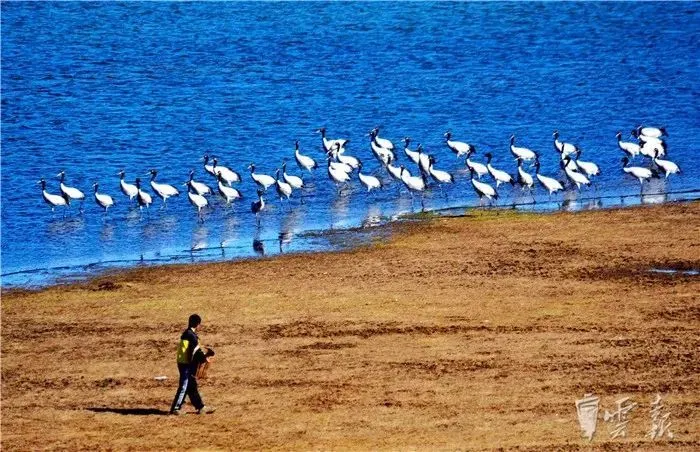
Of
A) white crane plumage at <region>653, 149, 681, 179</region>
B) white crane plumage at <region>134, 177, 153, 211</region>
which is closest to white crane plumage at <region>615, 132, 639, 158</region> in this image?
white crane plumage at <region>653, 149, 681, 179</region>

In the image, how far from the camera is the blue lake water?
3603 cm

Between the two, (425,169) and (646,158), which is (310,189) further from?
(646,158)

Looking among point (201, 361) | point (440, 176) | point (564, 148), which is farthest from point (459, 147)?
point (201, 361)

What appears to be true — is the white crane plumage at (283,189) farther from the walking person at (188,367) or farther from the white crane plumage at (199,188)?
the walking person at (188,367)

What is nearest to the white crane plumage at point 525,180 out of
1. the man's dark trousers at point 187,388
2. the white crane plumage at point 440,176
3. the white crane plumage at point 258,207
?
the white crane plumage at point 440,176

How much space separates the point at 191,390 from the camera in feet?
72.8

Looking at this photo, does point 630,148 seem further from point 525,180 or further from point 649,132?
point 525,180

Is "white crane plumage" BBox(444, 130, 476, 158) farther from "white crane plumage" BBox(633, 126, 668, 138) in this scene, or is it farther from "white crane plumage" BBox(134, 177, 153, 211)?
"white crane plumage" BBox(134, 177, 153, 211)

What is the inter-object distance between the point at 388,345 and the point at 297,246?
7.80m

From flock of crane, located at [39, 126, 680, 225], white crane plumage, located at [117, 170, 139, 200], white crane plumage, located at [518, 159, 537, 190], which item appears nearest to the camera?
flock of crane, located at [39, 126, 680, 225]

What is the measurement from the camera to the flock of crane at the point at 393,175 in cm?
3728

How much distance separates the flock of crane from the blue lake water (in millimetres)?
417

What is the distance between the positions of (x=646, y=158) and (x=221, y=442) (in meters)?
24.1

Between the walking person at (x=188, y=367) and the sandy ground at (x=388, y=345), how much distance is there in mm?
276
